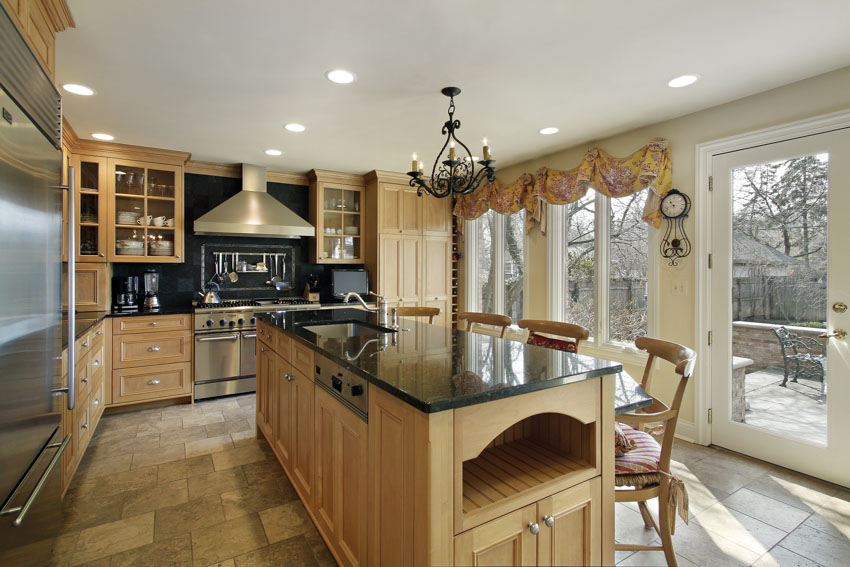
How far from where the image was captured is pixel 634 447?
187 cm

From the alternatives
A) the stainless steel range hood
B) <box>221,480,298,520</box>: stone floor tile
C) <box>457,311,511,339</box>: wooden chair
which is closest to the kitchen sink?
<box>457,311,511,339</box>: wooden chair

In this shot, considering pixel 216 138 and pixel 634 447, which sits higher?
pixel 216 138

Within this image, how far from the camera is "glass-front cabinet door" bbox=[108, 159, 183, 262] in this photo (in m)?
4.10

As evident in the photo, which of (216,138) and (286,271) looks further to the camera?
(286,271)

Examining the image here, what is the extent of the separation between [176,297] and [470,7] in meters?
4.19

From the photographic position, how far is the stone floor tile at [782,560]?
73.4 inches

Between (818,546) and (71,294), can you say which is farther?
(818,546)

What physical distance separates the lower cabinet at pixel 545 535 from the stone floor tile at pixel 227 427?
9.13 ft

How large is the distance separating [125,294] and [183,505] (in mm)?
2665

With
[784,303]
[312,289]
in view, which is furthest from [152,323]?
[784,303]

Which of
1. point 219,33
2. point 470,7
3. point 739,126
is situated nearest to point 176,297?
point 219,33

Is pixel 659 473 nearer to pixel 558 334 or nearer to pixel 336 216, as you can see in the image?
pixel 558 334

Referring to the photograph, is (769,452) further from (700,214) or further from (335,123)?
(335,123)

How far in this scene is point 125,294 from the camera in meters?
4.21
